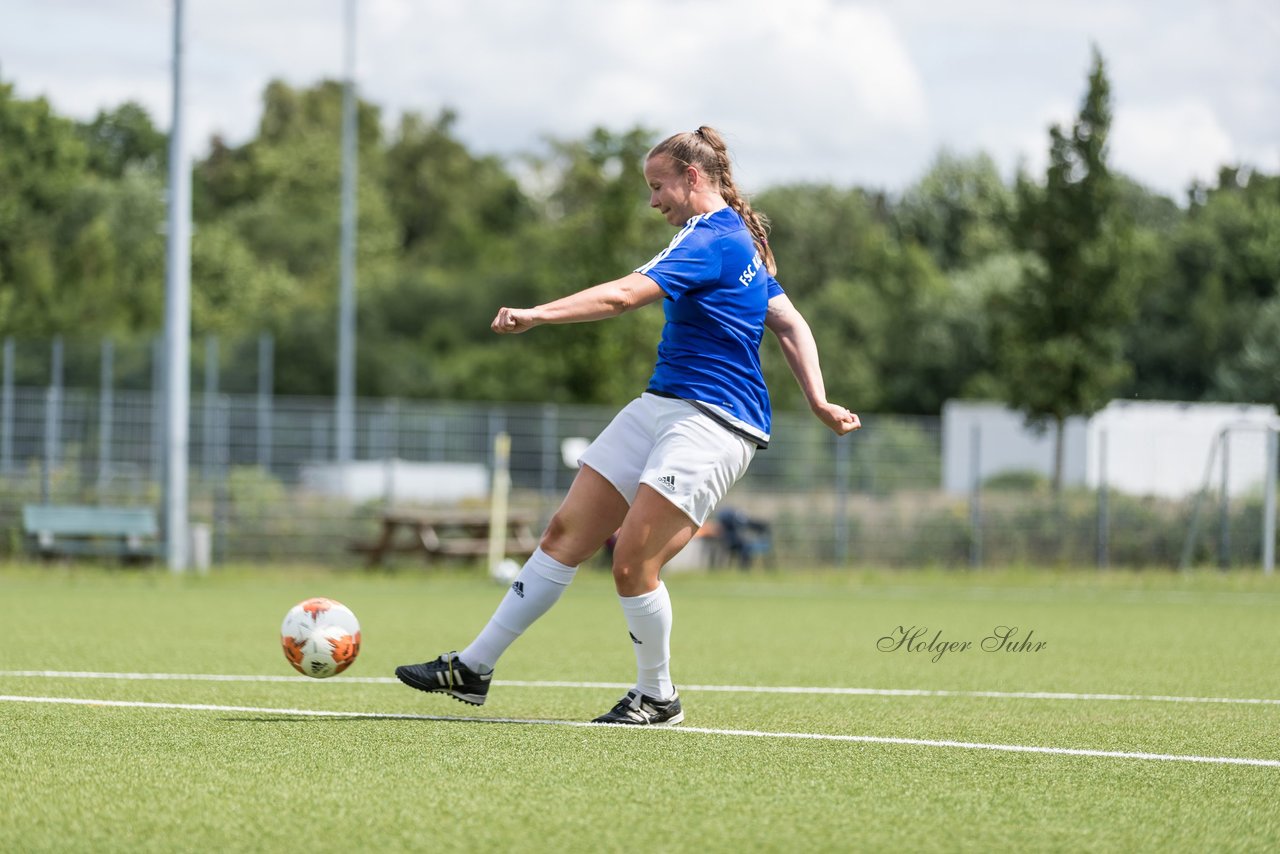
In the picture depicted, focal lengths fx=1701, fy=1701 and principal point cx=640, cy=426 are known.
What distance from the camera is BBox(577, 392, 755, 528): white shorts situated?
583 centimetres

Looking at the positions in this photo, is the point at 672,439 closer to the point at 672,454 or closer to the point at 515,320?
the point at 672,454

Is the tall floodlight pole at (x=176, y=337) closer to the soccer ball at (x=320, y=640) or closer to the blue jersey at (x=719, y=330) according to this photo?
the soccer ball at (x=320, y=640)

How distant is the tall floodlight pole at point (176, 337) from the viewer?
1906 centimetres

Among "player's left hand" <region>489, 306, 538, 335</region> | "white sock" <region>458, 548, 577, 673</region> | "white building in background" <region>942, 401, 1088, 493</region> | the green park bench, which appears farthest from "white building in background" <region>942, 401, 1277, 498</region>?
"player's left hand" <region>489, 306, 538, 335</region>

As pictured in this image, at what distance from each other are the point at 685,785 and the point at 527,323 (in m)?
1.51

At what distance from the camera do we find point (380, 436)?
964 inches

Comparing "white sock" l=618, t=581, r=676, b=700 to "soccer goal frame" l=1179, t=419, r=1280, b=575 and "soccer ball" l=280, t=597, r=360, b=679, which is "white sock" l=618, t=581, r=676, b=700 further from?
"soccer goal frame" l=1179, t=419, r=1280, b=575

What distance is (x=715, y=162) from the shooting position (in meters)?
6.18

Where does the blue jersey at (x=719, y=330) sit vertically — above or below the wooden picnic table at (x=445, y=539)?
above

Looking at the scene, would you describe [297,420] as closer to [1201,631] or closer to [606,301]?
[1201,631]

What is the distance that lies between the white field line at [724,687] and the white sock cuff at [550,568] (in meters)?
1.56

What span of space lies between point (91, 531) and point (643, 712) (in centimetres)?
1529

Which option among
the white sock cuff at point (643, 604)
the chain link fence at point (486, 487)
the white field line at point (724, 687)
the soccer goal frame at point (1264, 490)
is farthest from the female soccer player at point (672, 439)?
the soccer goal frame at point (1264, 490)

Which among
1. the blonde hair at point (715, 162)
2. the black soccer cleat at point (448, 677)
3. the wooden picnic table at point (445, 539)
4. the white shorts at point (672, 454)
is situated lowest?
the wooden picnic table at point (445, 539)
